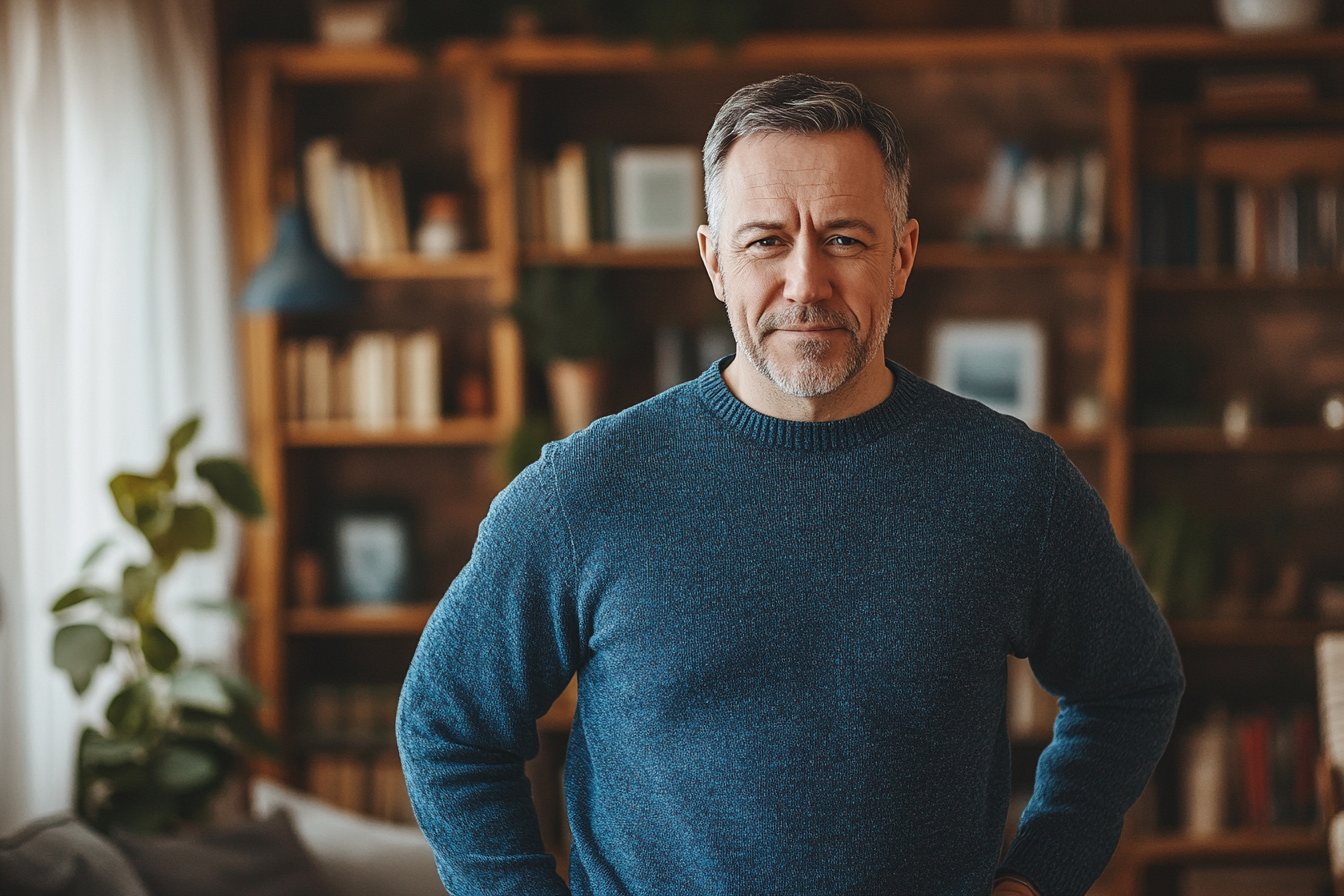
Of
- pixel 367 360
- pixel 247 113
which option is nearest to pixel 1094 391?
pixel 367 360

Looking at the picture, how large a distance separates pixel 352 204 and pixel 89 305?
853mm

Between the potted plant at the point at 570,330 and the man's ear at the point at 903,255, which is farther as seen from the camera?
the potted plant at the point at 570,330

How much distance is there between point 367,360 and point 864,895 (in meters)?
2.55

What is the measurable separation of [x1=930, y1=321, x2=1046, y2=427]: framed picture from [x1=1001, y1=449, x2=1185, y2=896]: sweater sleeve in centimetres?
216

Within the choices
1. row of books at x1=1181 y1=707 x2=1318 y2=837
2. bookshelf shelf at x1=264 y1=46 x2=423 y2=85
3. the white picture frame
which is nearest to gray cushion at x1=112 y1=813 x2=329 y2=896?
the white picture frame

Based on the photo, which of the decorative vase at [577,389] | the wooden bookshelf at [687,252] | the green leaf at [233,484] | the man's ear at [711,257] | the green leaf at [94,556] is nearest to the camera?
the man's ear at [711,257]

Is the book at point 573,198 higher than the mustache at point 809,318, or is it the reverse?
the book at point 573,198

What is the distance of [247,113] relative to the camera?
3.30 m

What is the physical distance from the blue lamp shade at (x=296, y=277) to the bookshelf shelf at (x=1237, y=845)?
263 cm

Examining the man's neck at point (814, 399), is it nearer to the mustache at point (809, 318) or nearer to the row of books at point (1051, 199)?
the mustache at point (809, 318)


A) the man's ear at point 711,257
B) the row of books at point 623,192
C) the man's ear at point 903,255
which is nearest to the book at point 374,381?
the row of books at point 623,192

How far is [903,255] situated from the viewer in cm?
128

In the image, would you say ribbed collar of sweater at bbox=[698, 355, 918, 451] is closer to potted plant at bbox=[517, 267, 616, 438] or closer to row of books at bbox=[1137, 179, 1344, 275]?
potted plant at bbox=[517, 267, 616, 438]

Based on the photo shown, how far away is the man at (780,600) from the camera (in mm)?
1172
